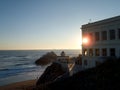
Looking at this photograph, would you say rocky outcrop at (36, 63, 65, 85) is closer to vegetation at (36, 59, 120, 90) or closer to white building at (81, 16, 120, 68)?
white building at (81, 16, 120, 68)

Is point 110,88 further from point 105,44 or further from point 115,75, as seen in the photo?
point 105,44

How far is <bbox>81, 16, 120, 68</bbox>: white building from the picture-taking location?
25.0 meters

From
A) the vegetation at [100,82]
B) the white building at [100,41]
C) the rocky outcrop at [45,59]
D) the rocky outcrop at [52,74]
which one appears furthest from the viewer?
the rocky outcrop at [45,59]

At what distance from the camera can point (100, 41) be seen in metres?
27.7

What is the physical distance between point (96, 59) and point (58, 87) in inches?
452

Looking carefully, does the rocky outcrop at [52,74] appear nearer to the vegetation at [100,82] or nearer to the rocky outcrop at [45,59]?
the vegetation at [100,82]

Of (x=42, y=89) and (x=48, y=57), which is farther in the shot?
(x=48, y=57)

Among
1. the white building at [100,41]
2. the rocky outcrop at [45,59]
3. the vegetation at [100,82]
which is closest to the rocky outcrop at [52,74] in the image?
the white building at [100,41]

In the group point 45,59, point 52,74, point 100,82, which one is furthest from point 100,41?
point 45,59

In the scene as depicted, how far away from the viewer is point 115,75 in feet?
59.7

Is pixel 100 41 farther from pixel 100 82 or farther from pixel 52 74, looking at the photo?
pixel 52 74

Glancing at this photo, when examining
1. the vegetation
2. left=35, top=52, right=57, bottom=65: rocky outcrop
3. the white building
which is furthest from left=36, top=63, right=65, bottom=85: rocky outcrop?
left=35, top=52, right=57, bottom=65: rocky outcrop

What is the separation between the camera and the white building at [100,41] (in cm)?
2502

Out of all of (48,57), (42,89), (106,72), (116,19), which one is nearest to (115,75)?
(106,72)
